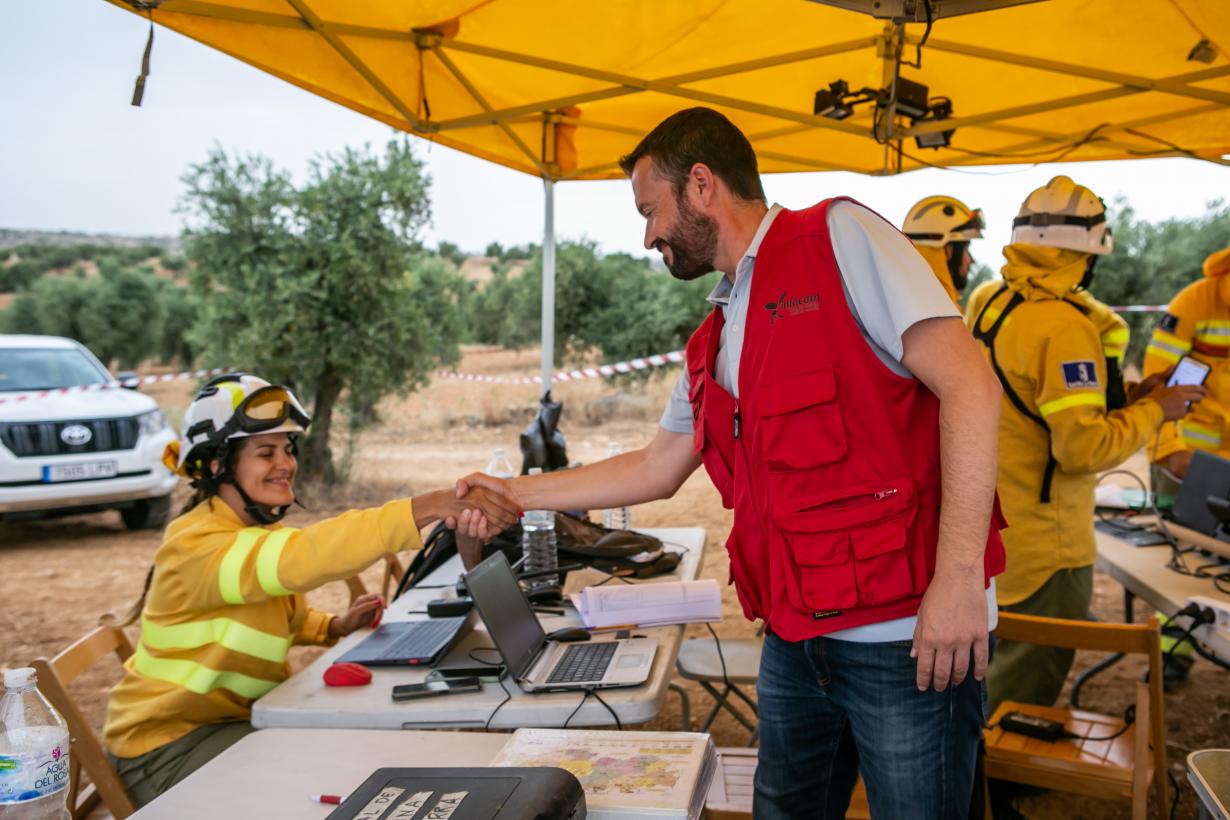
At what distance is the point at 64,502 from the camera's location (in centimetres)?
839

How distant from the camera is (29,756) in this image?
1.70m

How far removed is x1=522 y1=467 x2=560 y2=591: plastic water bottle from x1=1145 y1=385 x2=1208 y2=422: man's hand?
93.6 inches

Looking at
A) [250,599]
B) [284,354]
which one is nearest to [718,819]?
[250,599]

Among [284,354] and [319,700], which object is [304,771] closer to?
[319,700]

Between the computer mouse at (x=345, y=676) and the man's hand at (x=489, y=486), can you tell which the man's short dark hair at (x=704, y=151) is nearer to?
the man's hand at (x=489, y=486)

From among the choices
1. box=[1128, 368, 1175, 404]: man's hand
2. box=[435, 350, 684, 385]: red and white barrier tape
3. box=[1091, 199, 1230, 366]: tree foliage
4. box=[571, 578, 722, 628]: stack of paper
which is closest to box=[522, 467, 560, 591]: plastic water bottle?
box=[571, 578, 722, 628]: stack of paper

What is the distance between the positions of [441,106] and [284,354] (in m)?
6.31

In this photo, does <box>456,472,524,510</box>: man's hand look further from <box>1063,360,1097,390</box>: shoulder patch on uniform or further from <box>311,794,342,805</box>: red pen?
<box>1063,360,1097,390</box>: shoulder patch on uniform

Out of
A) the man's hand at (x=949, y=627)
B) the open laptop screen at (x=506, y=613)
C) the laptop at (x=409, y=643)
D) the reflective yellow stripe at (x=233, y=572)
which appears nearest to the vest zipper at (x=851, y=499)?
the man's hand at (x=949, y=627)

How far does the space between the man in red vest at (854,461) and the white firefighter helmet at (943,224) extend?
7.39ft

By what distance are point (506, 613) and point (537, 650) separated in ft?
0.54

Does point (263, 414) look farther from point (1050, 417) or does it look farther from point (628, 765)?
point (1050, 417)

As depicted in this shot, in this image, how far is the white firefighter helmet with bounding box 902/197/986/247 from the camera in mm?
4121

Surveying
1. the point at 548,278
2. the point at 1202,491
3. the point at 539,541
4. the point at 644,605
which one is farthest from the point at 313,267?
the point at 1202,491
